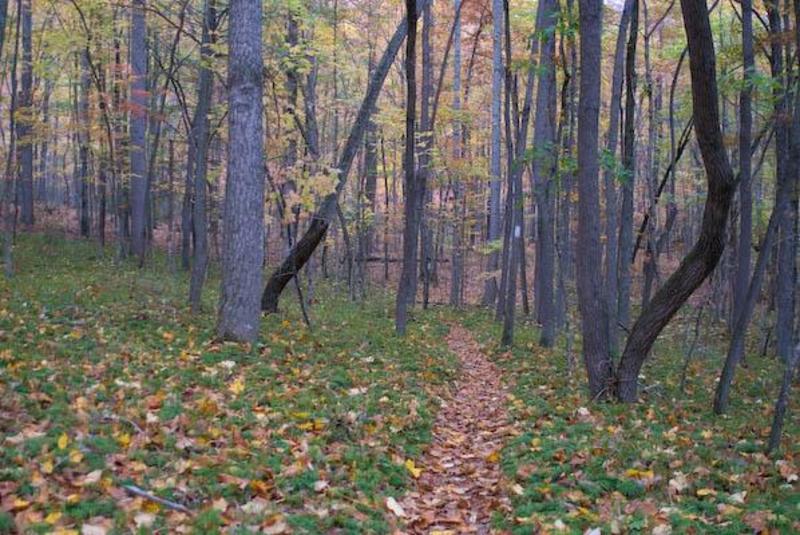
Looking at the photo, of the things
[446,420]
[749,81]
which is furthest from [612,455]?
[749,81]

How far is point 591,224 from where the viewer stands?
8.97 metres

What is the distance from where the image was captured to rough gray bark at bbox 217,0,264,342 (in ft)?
31.2

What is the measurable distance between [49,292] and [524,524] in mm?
10967

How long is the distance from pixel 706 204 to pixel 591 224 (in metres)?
1.67

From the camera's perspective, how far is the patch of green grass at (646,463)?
480 centimetres

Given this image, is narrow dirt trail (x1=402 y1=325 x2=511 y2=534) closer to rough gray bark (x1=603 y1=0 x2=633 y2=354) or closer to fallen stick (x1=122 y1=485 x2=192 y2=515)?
fallen stick (x1=122 y1=485 x2=192 y2=515)

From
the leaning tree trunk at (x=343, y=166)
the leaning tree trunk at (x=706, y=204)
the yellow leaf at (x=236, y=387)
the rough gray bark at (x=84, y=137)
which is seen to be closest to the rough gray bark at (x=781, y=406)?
the leaning tree trunk at (x=706, y=204)

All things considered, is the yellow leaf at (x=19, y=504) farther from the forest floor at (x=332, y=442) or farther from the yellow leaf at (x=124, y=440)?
the yellow leaf at (x=124, y=440)

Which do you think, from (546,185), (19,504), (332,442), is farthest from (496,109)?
(19,504)

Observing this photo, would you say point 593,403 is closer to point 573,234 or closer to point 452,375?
point 452,375

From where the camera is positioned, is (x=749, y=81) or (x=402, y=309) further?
(x=402, y=309)

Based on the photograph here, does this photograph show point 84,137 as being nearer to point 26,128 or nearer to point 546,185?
point 26,128

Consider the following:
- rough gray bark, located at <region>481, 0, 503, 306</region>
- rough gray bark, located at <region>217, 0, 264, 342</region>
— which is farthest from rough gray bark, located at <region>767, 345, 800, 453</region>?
rough gray bark, located at <region>481, 0, 503, 306</region>

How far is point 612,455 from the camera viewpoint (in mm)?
6211
